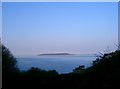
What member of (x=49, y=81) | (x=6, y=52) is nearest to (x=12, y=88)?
(x=49, y=81)

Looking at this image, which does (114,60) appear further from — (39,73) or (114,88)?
(39,73)

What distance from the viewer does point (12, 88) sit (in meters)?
16.6

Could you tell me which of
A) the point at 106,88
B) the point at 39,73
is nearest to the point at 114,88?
the point at 106,88

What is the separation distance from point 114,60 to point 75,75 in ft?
30.2

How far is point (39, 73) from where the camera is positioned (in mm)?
18406

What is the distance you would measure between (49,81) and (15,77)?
2.05 m

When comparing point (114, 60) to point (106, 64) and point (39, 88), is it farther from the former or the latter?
point (39, 88)

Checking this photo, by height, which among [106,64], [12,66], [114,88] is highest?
[12,66]

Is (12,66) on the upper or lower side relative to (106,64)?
upper

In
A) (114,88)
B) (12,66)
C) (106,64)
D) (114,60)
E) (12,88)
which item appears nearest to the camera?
(114,88)

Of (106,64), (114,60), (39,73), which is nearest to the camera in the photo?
(114,60)

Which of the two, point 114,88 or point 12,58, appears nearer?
point 114,88

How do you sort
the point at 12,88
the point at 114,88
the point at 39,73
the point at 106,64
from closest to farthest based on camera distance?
the point at 114,88 → the point at 106,64 → the point at 12,88 → the point at 39,73

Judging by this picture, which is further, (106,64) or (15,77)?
(15,77)
